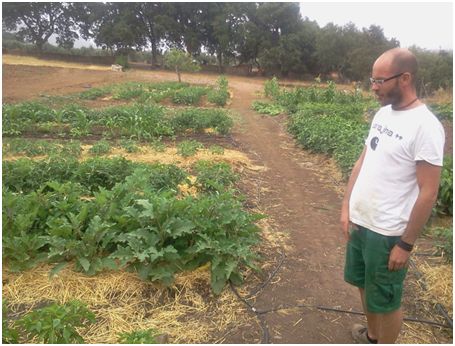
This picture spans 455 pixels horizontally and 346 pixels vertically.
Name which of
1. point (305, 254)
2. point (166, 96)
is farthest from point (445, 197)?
point (166, 96)

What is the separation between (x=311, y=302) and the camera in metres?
3.23

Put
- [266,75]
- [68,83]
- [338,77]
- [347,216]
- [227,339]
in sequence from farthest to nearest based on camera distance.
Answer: [266,75] < [338,77] < [68,83] < [227,339] < [347,216]

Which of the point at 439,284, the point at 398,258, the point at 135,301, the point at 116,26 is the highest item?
the point at 116,26

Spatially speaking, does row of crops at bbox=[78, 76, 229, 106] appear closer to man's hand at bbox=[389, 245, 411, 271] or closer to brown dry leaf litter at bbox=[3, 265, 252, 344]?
brown dry leaf litter at bbox=[3, 265, 252, 344]

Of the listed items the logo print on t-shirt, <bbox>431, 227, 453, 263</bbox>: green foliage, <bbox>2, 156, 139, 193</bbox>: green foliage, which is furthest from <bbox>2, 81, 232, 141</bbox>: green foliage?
the logo print on t-shirt

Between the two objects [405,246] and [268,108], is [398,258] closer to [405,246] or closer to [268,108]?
[405,246]

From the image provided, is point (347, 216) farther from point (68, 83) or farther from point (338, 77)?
point (338, 77)

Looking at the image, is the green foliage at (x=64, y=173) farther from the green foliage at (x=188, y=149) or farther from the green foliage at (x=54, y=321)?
the green foliage at (x=54, y=321)

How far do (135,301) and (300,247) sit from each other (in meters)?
1.86

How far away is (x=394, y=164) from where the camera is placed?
2143 millimetres

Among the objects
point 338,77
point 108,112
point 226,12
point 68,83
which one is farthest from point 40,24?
point 108,112

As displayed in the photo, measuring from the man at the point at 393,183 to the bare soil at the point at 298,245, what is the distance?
704mm

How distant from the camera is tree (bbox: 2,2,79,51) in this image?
123 ft

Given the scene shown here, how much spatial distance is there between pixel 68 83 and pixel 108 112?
12850 millimetres
